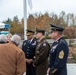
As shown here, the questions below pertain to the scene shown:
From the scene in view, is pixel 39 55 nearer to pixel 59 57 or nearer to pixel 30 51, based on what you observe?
pixel 30 51

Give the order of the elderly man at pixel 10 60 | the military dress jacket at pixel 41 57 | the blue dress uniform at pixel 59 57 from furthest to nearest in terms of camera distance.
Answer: the military dress jacket at pixel 41 57
the blue dress uniform at pixel 59 57
the elderly man at pixel 10 60

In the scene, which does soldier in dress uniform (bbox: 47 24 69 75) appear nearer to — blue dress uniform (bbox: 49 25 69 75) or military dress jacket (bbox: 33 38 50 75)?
blue dress uniform (bbox: 49 25 69 75)

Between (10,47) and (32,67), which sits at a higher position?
(10,47)

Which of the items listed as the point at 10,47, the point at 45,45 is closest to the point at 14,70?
the point at 10,47

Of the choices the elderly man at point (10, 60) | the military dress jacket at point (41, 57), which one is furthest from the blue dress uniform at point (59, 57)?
the military dress jacket at point (41, 57)

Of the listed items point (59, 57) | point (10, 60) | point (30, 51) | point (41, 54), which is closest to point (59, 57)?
point (59, 57)

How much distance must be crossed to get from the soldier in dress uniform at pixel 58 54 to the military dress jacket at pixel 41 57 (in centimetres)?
147

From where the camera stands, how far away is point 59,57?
18.2 feet

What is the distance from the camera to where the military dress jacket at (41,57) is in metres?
7.34

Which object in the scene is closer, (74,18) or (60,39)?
(60,39)

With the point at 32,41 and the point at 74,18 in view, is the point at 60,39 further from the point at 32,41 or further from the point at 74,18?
the point at 74,18

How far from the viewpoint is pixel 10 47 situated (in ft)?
16.4

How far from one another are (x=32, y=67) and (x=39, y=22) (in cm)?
3871

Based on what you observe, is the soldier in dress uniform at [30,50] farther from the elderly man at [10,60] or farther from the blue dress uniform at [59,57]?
the elderly man at [10,60]
